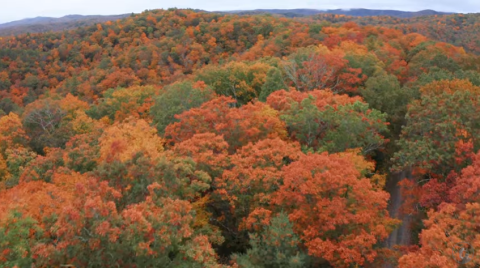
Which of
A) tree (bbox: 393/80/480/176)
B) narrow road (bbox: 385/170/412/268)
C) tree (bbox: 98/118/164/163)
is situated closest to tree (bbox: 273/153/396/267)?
tree (bbox: 393/80/480/176)

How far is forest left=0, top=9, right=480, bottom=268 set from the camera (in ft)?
43.1

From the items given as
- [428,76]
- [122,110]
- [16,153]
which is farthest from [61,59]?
[428,76]

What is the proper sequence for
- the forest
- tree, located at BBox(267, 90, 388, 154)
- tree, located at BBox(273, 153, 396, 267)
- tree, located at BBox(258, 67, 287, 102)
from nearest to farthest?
1. the forest
2. tree, located at BBox(273, 153, 396, 267)
3. tree, located at BBox(267, 90, 388, 154)
4. tree, located at BBox(258, 67, 287, 102)

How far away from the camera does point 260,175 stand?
1819cm

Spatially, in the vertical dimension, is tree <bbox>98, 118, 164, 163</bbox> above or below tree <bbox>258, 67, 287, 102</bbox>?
below

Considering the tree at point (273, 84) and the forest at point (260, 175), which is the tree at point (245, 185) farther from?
the tree at point (273, 84)

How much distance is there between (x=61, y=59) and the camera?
9844 centimetres

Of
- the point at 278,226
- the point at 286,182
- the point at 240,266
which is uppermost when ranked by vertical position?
the point at 286,182

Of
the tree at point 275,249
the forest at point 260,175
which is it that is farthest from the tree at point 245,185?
the tree at point 275,249

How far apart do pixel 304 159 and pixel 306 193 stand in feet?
5.91

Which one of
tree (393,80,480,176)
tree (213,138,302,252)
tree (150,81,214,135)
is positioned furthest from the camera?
tree (150,81,214,135)

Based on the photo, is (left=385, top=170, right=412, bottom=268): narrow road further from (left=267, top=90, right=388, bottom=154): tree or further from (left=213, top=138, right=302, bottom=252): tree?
(left=213, top=138, right=302, bottom=252): tree

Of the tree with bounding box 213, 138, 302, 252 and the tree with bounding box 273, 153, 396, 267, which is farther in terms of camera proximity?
the tree with bounding box 213, 138, 302, 252

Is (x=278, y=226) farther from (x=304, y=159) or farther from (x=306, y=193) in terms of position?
(x=304, y=159)
